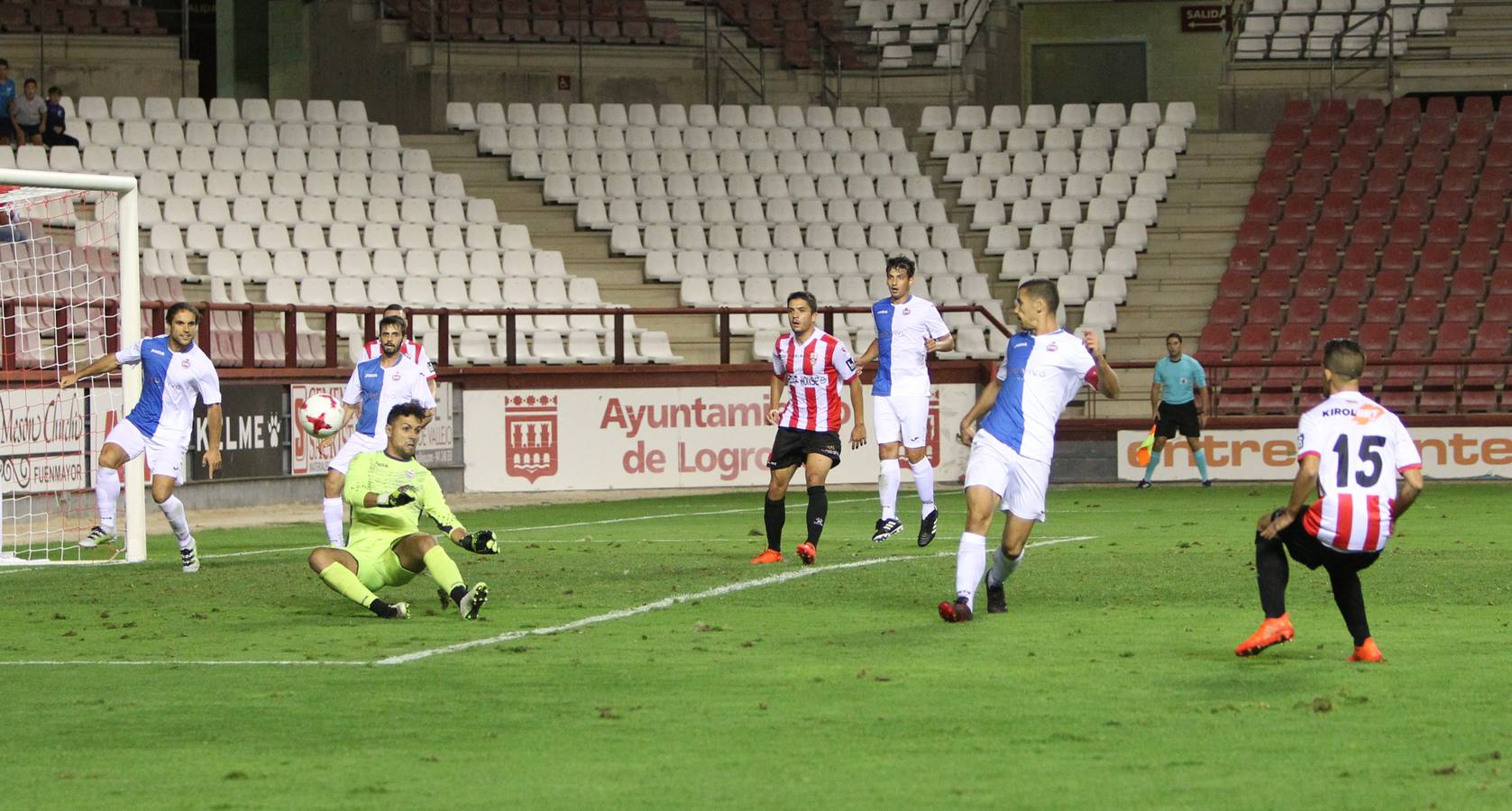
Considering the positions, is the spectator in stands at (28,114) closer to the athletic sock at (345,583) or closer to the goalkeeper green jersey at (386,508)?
the goalkeeper green jersey at (386,508)

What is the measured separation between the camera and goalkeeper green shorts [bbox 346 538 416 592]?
10594mm

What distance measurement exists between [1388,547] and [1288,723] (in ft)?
26.2

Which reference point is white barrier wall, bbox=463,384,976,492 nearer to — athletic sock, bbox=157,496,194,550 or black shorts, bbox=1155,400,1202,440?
black shorts, bbox=1155,400,1202,440

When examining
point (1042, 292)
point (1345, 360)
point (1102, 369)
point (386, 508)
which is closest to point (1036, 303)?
point (1042, 292)

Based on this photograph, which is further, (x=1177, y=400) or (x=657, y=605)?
(x=1177, y=400)

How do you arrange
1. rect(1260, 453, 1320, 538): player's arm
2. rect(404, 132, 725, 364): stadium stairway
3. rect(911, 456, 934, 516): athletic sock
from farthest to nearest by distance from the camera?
rect(404, 132, 725, 364): stadium stairway, rect(911, 456, 934, 516): athletic sock, rect(1260, 453, 1320, 538): player's arm

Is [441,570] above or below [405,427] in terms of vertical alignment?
below

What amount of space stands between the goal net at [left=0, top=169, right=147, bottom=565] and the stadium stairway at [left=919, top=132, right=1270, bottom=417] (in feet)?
47.0

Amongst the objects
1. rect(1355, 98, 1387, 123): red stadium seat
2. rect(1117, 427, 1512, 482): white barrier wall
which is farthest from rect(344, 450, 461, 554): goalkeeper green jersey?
rect(1355, 98, 1387, 123): red stadium seat

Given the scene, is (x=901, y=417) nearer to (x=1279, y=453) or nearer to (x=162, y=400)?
(x=162, y=400)

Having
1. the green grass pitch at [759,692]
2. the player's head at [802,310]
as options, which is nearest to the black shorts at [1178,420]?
the green grass pitch at [759,692]

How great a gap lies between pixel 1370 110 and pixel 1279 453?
986cm

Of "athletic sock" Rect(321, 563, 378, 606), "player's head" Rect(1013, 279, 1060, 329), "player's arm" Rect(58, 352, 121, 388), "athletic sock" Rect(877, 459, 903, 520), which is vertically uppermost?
"player's head" Rect(1013, 279, 1060, 329)

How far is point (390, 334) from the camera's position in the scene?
46.5 feet
